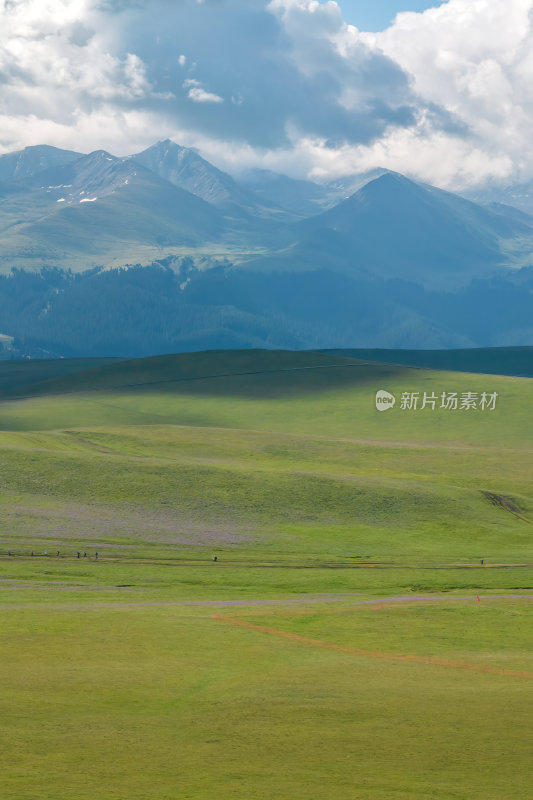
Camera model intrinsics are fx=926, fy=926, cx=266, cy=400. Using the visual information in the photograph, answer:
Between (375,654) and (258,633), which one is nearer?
(375,654)

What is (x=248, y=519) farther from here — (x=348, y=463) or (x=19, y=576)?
(x=348, y=463)

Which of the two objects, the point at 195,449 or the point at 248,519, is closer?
the point at 248,519

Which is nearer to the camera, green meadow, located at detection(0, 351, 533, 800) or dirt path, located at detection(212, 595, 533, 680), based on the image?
green meadow, located at detection(0, 351, 533, 800)

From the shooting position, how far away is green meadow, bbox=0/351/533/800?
26.3 m

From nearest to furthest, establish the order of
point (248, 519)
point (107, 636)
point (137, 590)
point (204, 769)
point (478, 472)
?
point (204, 769) < point (107, 636) < point (137, 590) < point (248, 519) < point (478, 472)

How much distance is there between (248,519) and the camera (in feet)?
300

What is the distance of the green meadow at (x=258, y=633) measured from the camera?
86.4ft

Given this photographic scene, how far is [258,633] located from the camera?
45406mm

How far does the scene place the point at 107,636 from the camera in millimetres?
42312

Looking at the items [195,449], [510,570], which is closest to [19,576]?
[510,570]

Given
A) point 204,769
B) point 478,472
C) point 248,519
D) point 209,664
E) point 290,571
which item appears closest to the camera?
point 204,769

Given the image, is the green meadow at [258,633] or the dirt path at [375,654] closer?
the green meadow at [258,633]

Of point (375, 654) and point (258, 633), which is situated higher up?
point (375, 654)

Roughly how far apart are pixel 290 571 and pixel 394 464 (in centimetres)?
7002
